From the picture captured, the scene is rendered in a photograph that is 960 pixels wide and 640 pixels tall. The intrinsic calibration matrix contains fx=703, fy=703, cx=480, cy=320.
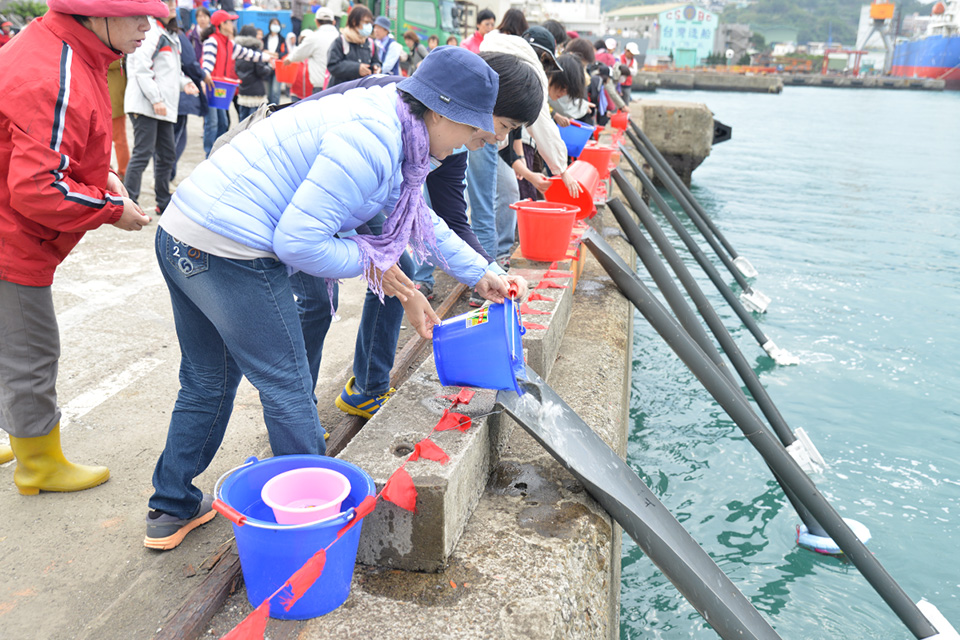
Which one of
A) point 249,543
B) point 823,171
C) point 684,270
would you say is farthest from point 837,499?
point 823,171

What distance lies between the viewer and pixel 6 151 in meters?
2.31

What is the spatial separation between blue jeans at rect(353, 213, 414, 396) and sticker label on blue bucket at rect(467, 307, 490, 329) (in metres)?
0.83

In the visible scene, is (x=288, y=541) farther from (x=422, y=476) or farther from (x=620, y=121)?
(x=620, y=121)

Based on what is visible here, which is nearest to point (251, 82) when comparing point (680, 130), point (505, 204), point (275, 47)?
point (275, 47)

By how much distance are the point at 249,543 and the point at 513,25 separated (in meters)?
4.37

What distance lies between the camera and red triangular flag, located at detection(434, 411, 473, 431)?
2.33 metres

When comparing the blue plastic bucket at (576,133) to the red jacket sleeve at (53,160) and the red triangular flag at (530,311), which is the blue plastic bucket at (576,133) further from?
the red jacket sleeve at (53,160)

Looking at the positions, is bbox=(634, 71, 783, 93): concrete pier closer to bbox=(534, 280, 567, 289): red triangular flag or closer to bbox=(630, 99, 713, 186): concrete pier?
bbox=(630, 99, 713, 186): concrete pier

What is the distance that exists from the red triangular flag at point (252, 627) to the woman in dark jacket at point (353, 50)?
5.90 metres

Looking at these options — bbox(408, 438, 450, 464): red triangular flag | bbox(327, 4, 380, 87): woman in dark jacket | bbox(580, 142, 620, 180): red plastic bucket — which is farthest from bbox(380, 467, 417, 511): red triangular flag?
bbox(327, 4, 380, 87): woman in dark jacket

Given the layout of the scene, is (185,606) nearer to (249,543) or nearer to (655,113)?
(249,543)

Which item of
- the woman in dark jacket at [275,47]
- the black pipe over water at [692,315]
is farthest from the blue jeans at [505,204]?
the woman in dark jacket at [275,47]

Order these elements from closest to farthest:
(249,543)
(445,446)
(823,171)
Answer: (249,543) → (445,446) → (823,171)

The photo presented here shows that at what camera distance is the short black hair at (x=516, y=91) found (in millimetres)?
2479
